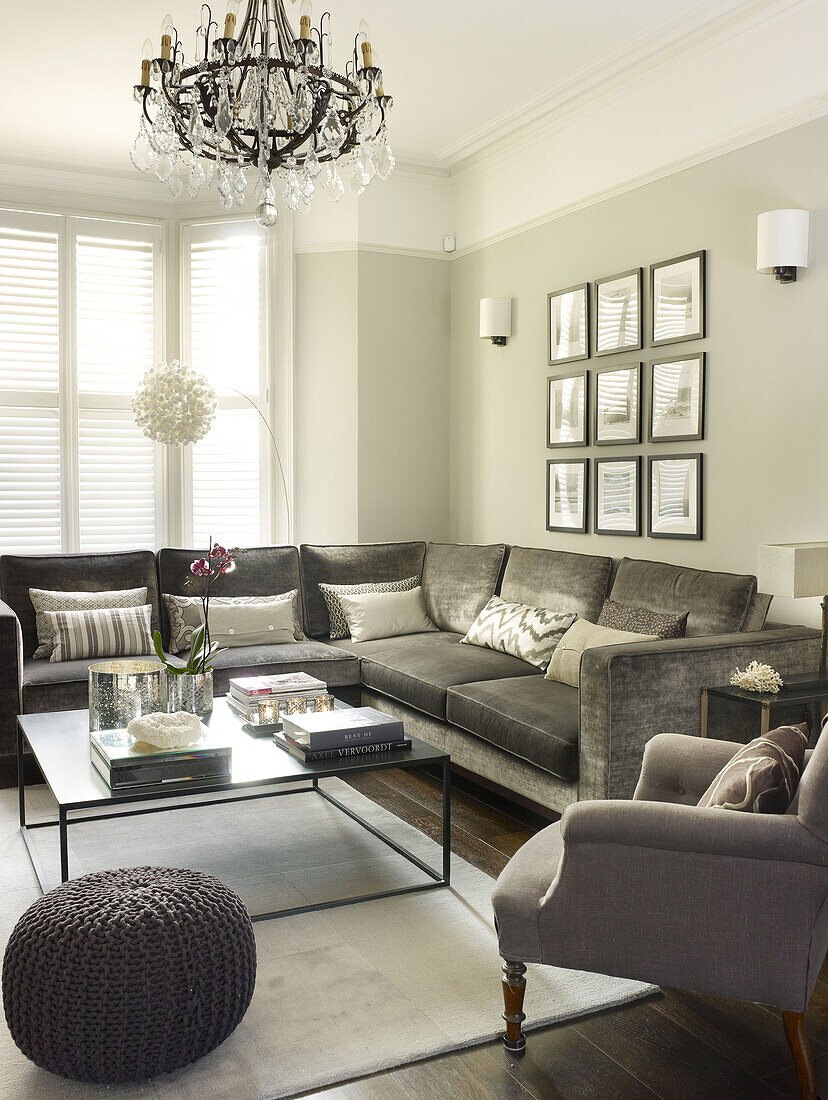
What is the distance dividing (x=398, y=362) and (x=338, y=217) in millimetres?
853

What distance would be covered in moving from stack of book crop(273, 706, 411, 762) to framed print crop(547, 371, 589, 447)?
6.97 feet

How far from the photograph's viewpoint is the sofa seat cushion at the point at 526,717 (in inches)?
121

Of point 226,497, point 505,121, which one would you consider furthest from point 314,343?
point 505,121

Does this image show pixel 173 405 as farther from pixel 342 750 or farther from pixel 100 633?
pixel 342 750

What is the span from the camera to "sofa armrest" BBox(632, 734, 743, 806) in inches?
90.1

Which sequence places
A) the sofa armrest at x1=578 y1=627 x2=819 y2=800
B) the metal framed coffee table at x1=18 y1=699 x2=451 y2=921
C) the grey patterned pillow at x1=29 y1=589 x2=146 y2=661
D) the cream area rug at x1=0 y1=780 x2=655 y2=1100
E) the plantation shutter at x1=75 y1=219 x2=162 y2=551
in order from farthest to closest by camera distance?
the plantation shutter at x1=75 y1=219 x2=162 y2=551 → the grey patterned pillow at x1=29 y1=589 x2=146 y2=661 → the sofa armrest at x1=578 y1=627 x2=819 y2=800 → the metal framed coffee table at x1=18 y1=699 x2=451 y2=921 → the cream area rug at x1=0 y1=780 x2=655 y2=1100

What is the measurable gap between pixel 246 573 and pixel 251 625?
37 cm

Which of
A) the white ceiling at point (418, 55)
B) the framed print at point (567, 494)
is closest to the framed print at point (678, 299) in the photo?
the framed print at point (567, 494)

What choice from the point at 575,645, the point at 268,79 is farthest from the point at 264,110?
the point at 575,645

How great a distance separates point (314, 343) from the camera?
547 cm

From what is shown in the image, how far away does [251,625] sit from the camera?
15.0 feet

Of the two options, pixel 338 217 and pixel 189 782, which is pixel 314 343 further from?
pixel 189 782

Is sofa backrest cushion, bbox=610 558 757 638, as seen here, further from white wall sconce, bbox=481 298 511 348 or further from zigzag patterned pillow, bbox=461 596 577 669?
white wall sconce, bbox=481 298 511 348

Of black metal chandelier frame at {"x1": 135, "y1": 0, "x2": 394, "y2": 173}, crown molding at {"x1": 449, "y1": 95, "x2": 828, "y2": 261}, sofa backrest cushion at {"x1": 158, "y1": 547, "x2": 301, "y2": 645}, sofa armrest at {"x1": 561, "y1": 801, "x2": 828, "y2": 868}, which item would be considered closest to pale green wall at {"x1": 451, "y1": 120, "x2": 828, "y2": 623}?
crown molding at {"x1": 449, "y1": 95, "x2": 828, "y2": 261}
